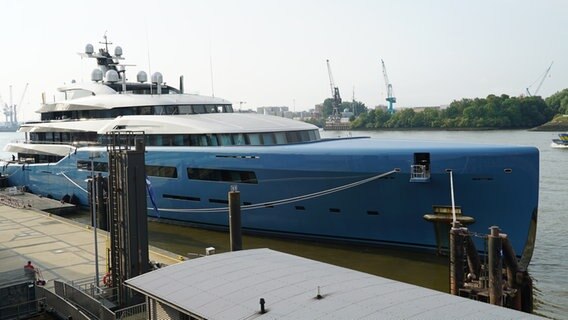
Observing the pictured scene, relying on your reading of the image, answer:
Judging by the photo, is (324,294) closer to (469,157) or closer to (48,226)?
(469,157)

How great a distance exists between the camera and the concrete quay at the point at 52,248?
15203 millimetres

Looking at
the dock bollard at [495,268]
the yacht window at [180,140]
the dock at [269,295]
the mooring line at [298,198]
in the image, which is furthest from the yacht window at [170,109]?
the dock bollard at [495,268]

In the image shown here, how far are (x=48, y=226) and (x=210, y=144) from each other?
7532 mm

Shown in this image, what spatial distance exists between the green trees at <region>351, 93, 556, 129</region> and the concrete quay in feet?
289

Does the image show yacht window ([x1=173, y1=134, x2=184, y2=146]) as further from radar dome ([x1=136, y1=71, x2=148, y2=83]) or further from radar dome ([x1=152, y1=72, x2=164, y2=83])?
→ radar dome ([x1=136, y1=71, x2=148, y2=83])

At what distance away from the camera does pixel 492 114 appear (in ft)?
321

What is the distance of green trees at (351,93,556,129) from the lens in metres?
97.3

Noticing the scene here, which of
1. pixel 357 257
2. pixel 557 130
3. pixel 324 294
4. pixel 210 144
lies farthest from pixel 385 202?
pixel 557 130

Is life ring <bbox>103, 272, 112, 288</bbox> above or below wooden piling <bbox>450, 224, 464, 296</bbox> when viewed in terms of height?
below

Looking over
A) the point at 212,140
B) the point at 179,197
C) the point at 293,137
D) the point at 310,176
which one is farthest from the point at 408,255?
the point at 179,197

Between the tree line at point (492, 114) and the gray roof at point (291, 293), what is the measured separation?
95547 mm

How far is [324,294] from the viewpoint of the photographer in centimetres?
721

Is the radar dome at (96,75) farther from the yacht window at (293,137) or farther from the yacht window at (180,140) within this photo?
the yacht window at (293,137)

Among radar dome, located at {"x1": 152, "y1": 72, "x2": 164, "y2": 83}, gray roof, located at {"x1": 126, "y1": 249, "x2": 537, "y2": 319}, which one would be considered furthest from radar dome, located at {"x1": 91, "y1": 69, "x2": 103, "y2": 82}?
gray roof, located at {"x1": 126, "y1": 249, "x2": 537, "y2": 319}
